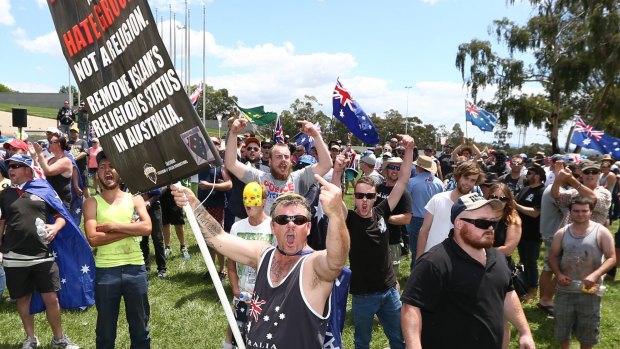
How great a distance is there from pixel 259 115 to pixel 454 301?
42.1 ft

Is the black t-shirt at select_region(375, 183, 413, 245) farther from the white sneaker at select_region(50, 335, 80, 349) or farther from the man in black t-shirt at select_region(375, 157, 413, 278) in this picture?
the white sneaker at select_region(50, 335, 80, 349)

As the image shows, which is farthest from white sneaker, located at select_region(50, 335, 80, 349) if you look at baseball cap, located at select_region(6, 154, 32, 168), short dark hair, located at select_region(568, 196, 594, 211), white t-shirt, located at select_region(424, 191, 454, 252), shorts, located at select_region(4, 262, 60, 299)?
short dark hair, located at select_region(568, 196, 594, 211)

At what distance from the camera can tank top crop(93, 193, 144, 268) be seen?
15.0ft

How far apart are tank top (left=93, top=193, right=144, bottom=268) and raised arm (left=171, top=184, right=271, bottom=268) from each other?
159cm

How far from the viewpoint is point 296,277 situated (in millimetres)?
2744

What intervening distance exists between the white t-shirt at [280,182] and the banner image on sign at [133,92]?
2267 mm

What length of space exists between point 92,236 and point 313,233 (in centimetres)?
204

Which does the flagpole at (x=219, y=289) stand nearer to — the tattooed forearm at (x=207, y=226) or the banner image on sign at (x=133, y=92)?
the banner image on sign at (x=133, y=92)

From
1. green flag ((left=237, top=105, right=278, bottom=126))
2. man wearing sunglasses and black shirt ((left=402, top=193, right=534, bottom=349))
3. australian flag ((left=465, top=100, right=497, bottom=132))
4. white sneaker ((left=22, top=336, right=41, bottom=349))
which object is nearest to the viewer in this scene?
man wearing sunglasses and black shirt ((left=402, top=193, right=534, bottom=349))

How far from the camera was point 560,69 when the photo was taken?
111ft

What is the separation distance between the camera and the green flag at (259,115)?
49.9 feet

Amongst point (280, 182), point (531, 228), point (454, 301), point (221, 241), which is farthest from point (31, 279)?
point (531, 228)

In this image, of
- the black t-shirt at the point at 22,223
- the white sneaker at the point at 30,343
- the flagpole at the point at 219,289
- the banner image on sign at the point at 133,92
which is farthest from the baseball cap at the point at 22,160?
the flagpole at the point at 219,289

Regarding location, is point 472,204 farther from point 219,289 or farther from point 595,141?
point 595,141
